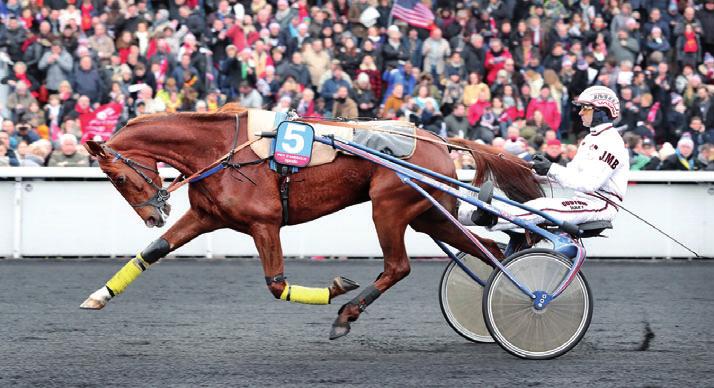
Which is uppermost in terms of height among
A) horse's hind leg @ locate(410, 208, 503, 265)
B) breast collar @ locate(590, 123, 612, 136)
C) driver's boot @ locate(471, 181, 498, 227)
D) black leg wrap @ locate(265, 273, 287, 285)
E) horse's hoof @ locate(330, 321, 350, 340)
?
breast collar @ locate(590, 123, 612, 136)

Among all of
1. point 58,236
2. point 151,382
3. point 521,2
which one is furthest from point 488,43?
point 151,382

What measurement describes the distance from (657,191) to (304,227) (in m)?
3.81

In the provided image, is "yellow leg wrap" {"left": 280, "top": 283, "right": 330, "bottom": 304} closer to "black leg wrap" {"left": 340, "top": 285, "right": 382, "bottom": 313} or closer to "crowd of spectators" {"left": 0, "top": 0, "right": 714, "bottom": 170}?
"black leg wrap" {"left": 340, "top": 285, "right": 382, "bottom": 313}

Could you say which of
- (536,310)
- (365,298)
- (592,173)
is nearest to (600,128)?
(592,173)

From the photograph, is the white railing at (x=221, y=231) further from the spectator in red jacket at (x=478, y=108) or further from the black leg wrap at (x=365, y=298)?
the black leg wrap at (x=365, y=298)

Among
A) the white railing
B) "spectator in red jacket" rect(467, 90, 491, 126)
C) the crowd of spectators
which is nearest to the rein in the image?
the white railing

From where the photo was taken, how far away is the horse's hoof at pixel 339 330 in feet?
27.4

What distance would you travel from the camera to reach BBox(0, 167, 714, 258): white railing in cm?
1398

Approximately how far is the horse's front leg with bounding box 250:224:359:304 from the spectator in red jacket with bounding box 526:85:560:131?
9.40m

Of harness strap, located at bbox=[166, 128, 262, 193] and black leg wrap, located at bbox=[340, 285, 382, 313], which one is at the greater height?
harness strap, located at bbox=[166, 128, 262, 193]

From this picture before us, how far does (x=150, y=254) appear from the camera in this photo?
8.50 meters

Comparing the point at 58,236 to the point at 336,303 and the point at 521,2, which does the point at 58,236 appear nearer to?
the point at 336,303

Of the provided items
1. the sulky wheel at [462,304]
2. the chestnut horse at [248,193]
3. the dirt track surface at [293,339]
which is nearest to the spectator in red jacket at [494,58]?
the dirt track surface at [293,339]

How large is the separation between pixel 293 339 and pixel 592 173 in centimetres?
223
